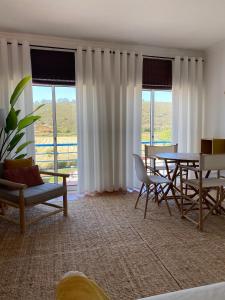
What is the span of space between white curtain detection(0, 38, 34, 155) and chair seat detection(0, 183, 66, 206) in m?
1.48

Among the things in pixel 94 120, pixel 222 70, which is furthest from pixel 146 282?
pixel 222 70

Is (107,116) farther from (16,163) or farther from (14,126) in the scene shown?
(16,163)

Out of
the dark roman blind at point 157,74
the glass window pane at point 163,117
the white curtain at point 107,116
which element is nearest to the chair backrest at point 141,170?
the white curtain at point 107,116

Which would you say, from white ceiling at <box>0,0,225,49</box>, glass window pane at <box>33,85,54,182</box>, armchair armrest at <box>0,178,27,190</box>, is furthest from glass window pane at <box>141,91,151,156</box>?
armchair armrest at <box>0,178,27,190</box>

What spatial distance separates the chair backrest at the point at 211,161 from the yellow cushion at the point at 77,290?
2.22 metres

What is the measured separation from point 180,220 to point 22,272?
1978 millimetres

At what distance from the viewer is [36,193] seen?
116 inches

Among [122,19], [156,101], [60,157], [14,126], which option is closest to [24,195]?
[14,126]

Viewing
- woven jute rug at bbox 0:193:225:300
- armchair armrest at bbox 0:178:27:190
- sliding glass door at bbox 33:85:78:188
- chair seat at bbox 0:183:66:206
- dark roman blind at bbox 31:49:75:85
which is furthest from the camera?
sliding glass door at bbox 33:85:78:188

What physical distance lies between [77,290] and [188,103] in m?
4.53

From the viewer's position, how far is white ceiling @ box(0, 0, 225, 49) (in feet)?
9.80

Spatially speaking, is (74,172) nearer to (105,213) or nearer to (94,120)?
(94,120)

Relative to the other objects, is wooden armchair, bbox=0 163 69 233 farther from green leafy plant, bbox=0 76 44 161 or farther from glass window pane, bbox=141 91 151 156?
glass window pane, bbox=141 91 151 156

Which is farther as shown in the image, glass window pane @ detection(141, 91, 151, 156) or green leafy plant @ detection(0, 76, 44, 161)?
glass window pane @ detection(141, 91, 151, 156)
